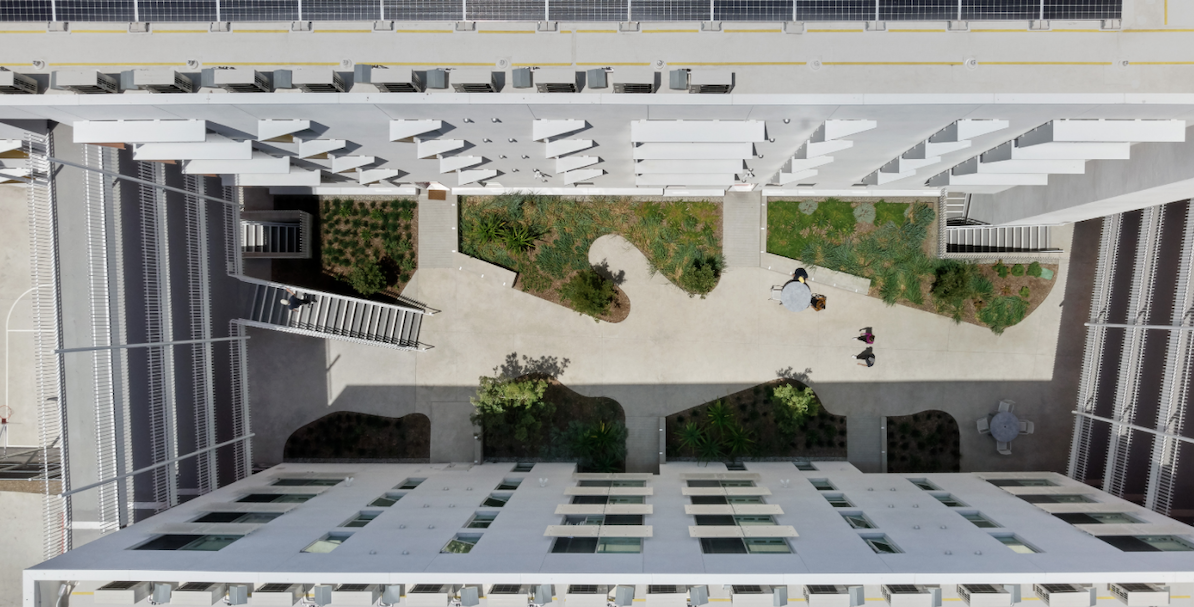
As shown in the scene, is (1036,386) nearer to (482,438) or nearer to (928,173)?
(928,173)

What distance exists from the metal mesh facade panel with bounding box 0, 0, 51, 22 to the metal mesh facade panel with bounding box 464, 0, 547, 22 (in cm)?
1127

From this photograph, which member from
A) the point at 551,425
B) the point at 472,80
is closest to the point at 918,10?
the point at 472,80

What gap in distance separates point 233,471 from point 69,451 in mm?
5157

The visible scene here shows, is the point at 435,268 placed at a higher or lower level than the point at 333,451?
higher

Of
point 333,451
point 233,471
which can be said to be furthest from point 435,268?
point 233,471

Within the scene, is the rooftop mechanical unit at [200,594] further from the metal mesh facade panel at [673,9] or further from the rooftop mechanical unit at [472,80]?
the metal mesh facade panel at [673,9]

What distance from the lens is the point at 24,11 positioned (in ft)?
47.9

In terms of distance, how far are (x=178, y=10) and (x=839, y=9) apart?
1713cm

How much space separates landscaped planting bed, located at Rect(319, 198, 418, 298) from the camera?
24094 mm

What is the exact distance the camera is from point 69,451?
17.4 metres

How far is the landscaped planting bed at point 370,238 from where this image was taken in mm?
24094

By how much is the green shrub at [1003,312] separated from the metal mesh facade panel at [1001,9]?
43.7ft

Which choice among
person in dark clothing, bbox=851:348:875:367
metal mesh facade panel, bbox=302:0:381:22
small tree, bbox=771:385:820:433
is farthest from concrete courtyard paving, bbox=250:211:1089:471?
metal mesh facade panel, bbox=302:0:381:22

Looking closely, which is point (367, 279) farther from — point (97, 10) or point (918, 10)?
point (918, 10)
